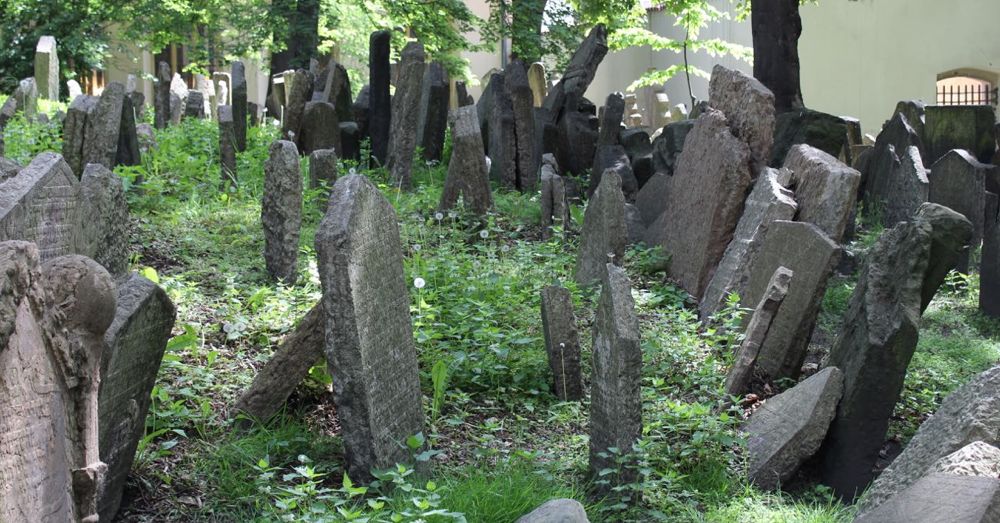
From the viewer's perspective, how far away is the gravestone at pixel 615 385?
15.2 ft

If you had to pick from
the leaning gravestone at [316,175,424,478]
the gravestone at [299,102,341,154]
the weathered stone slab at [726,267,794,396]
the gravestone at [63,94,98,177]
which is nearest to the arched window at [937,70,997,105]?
the gravestone at [299,102,341,154]

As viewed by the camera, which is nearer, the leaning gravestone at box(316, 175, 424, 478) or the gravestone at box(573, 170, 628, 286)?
the leaning gravestone at box(316, 175, 424, 478)

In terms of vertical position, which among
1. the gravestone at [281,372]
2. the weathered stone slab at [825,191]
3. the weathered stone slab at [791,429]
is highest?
the weathered stone slab at [825,191]

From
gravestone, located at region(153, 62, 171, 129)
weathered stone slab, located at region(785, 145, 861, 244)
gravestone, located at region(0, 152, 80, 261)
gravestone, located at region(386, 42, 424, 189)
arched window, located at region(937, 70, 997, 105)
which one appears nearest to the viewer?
gravestone, located at region(0, 152, 80, 261)

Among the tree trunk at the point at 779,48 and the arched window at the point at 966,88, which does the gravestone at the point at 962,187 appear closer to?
the tree trunk at the point at 779,48

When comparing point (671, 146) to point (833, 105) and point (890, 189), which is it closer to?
point (890, 189)

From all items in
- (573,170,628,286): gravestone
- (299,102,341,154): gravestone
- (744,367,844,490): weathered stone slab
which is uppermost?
(299,102,341,154): gravestone

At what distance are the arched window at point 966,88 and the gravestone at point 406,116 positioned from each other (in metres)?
15.7

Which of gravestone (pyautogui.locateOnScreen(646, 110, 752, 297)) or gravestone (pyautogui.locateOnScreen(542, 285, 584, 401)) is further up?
gravestone (pyautogui.locateOnScreen(646, 110, 752, 297))

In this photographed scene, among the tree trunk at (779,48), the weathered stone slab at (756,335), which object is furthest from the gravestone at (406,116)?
the weathered stone slab at (756,335)

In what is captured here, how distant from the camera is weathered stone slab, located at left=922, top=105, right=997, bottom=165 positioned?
11.9 metres

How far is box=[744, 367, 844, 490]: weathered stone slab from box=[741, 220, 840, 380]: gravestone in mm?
811

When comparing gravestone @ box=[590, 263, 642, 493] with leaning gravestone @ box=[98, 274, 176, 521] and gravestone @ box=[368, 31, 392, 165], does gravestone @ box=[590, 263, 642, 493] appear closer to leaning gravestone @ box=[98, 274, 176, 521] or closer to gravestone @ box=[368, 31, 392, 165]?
leaning gravestone @ box=[98, 274, 176, 521]

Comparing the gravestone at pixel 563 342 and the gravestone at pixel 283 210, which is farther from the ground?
the gravestone at pixel 283 210
